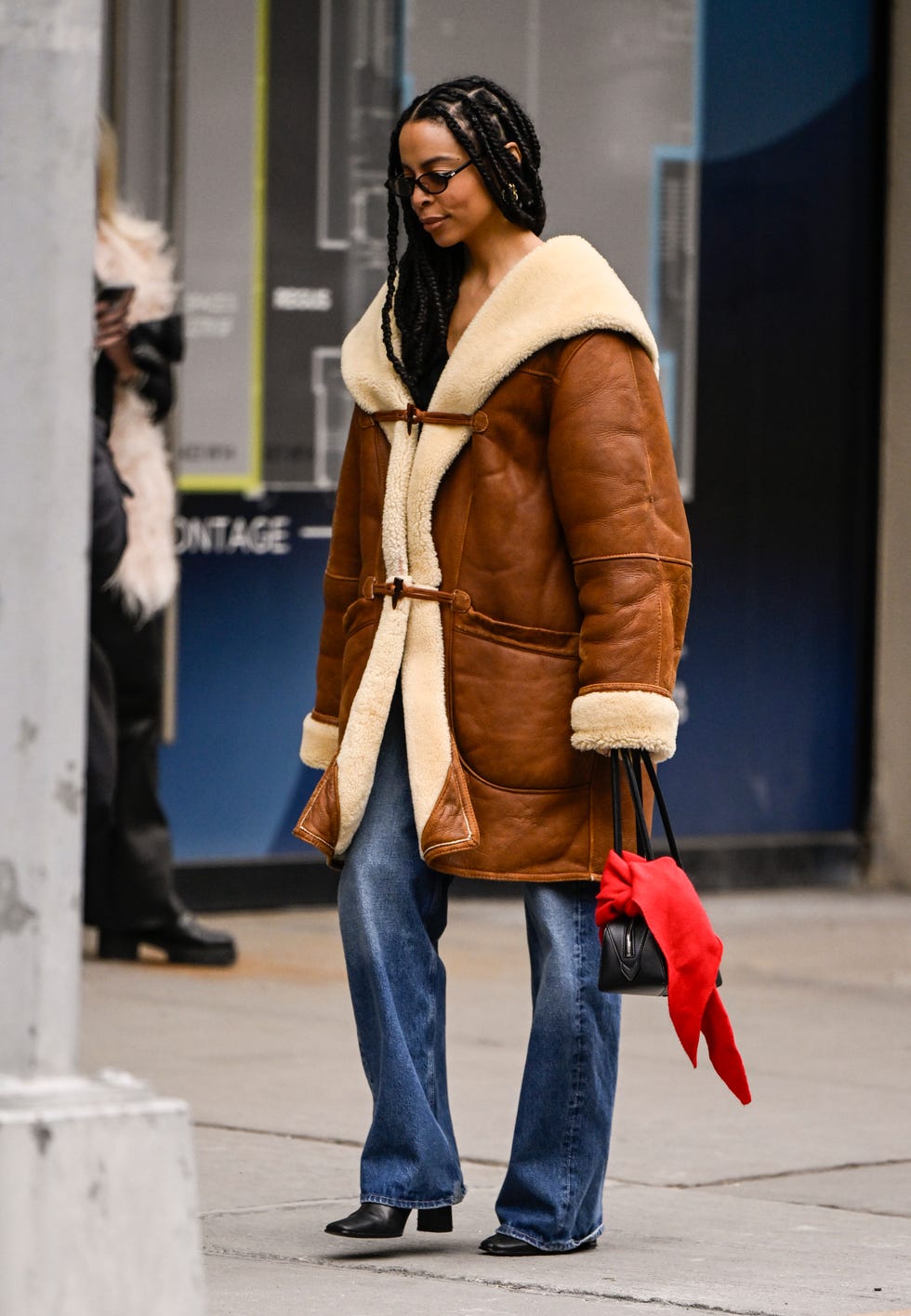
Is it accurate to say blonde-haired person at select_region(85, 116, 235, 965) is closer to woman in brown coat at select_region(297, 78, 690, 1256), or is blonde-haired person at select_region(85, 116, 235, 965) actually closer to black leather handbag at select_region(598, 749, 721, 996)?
woman in brown coat at select_region(297, 78, 690, 1256)

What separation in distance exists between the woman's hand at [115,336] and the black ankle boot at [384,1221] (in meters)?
3.81

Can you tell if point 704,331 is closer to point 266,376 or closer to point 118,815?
point 266,376

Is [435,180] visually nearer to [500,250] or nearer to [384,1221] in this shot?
[500,250]

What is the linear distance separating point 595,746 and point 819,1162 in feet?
5.28

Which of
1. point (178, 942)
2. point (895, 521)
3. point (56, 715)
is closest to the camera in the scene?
point (56, 715)

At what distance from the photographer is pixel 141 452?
8.33 metres

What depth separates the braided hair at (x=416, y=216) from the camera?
5012mm

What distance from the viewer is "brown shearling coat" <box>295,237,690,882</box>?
483cm

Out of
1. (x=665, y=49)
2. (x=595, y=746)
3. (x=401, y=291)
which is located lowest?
(x=595, y=746)

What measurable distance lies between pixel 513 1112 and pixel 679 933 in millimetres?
1848

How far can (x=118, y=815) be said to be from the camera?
335 inches

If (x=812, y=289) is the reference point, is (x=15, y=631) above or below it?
below

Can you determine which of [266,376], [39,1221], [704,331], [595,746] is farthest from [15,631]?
[704,331]

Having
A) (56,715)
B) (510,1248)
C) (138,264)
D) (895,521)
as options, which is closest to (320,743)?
(510,1248)
